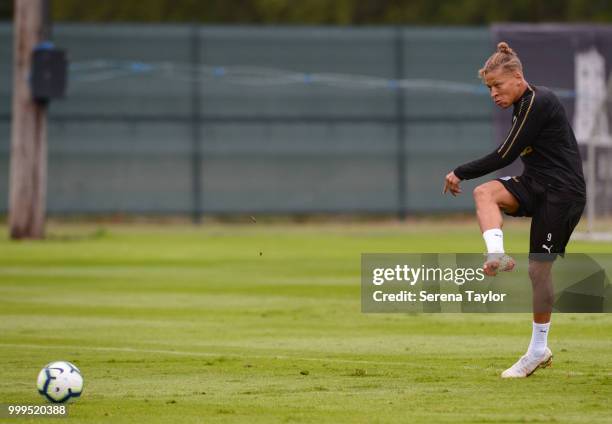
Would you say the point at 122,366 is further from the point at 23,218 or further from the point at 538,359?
the point at 23,218

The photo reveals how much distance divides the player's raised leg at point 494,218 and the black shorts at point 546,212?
71mm

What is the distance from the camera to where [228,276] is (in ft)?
68.0

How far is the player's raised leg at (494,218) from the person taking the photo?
1000 cm

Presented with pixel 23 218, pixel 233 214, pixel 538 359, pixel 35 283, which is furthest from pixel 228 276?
pixel 233 214

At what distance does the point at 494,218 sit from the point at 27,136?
63.1 feet

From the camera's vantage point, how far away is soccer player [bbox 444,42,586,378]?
10.4 meters

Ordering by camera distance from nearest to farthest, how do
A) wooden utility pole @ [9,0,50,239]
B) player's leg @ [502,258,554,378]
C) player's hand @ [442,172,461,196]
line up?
player's hand @ [442,172,461,196]
player's leg @ [502,258,554,378]
wooden utility pole @ [9,0,50,239]

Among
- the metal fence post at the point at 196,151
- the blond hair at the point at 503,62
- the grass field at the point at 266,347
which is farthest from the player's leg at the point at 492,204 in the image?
the metal fence post at the point at 196,151

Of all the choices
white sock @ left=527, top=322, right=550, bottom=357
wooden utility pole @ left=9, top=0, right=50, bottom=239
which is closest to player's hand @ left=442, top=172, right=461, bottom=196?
white sock @ left=527, top=322, right=550, bottom=357

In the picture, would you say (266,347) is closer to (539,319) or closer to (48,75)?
(539,319)

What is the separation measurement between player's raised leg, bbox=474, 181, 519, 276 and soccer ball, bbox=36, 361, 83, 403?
112 inches

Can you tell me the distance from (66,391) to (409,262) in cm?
279

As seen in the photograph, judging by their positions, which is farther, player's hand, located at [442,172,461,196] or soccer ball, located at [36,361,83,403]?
player's hand, located at [442,172,461,196]

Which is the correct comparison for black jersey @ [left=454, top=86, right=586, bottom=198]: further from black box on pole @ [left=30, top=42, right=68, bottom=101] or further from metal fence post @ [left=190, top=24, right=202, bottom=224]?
metal fence post @ [left=190, top=24, right=202, bottom=224]
